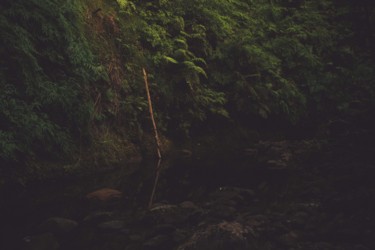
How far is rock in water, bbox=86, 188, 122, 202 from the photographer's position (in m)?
6.82

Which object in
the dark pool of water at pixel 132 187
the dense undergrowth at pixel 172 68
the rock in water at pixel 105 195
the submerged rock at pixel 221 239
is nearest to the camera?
the submerged rock at pixel 221 239

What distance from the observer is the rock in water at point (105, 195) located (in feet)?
22.4

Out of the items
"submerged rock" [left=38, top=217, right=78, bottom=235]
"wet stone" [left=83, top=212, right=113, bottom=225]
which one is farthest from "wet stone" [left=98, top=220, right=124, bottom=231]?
"submerged rock" [left=38, top=217, right=78, bottom=235]

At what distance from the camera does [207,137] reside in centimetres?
1140

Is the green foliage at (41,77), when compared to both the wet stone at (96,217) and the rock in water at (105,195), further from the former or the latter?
the wet stone at (96,217)

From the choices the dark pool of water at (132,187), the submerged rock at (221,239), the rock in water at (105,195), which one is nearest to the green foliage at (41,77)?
the dark pool of water at (132,187)

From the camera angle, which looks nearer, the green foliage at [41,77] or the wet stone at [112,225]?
the wet stone at [112,225]

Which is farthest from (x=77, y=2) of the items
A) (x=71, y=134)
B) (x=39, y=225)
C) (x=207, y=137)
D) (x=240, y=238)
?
(x=240, y=238)

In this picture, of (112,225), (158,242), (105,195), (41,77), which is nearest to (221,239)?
(158,242)

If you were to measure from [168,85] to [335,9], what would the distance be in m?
9.74

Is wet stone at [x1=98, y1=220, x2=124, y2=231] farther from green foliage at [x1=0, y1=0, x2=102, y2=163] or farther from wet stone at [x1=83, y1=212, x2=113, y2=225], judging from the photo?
green foliage at [x1=0, y1=0, x2=102, y2=163]

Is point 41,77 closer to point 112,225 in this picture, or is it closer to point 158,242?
point 112,225

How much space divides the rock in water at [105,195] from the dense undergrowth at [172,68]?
5.14 ft

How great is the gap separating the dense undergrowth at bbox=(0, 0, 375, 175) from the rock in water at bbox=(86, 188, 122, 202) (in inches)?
61.7
